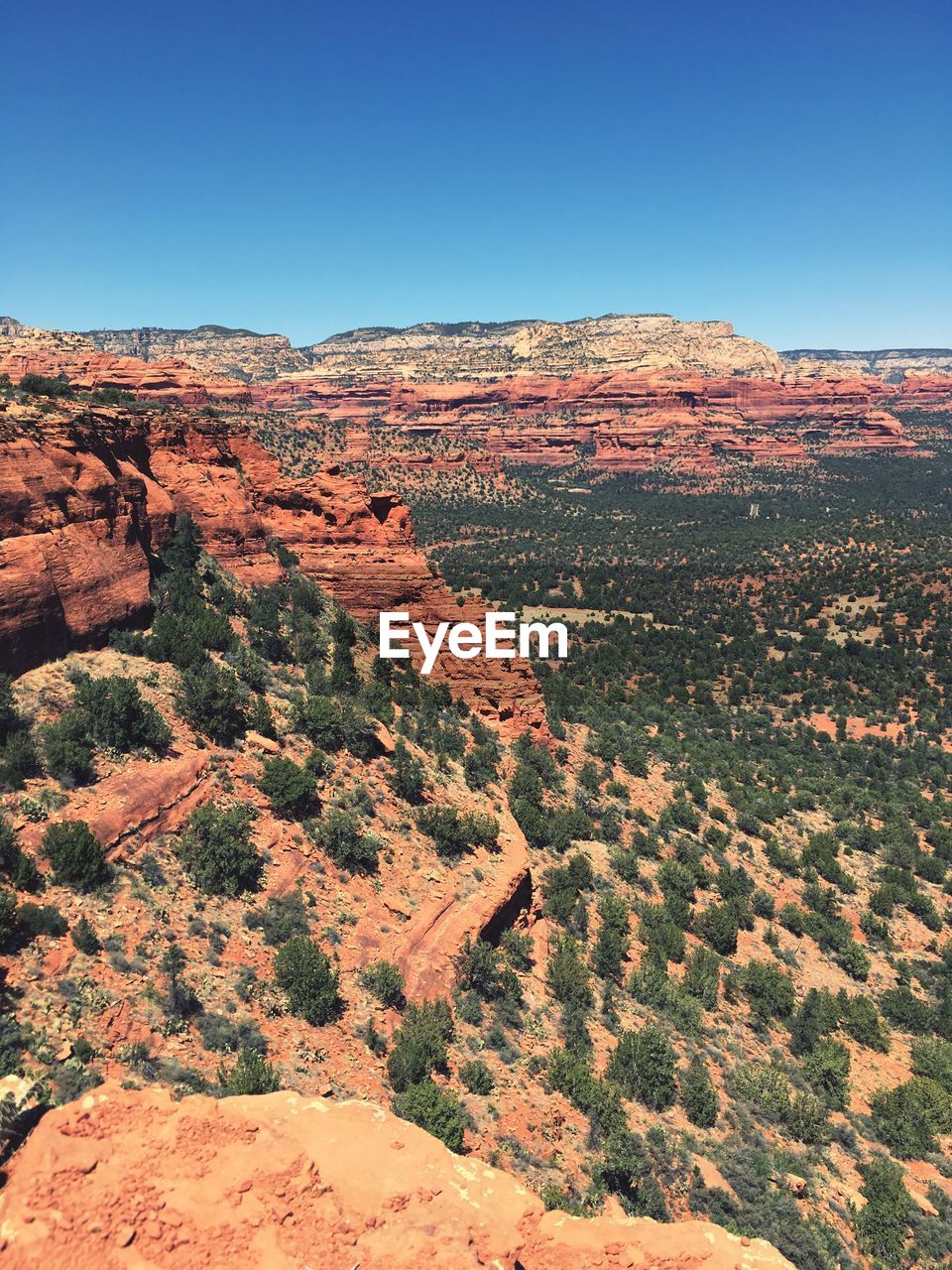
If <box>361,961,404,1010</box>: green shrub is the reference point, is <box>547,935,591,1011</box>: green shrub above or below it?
below

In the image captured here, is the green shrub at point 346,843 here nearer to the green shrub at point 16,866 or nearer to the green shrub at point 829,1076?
the green shrub at point 16,866

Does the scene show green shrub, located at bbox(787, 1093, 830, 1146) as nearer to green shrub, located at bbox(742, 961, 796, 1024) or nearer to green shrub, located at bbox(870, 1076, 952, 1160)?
green shrub, located at bbox(870, 1076, 952, 1160)

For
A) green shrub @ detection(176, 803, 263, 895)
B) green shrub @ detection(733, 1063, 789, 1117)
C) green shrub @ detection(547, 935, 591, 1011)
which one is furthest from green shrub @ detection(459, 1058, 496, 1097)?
green shrub @ detection(733, 1063, 789, 1117)

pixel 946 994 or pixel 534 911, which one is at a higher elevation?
pixel 534 911

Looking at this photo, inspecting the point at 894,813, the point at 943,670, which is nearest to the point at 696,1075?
the point at 894,813

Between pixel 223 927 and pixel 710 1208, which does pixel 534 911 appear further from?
pixel 223 927

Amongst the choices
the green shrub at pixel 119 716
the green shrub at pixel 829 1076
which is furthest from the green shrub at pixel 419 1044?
the green shrub at pixel 829 1076

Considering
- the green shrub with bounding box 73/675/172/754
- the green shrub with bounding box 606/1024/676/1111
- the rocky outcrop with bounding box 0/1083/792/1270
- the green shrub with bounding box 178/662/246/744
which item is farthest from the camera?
the green shrub with bounding box 178/662/246/744

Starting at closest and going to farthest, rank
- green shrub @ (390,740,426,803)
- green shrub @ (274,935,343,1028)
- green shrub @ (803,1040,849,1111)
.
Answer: green shrub @ (274,935,343,1028)
green shrub @ (803,1040,849,1111)
green shrub @ (390,740,426,803)
